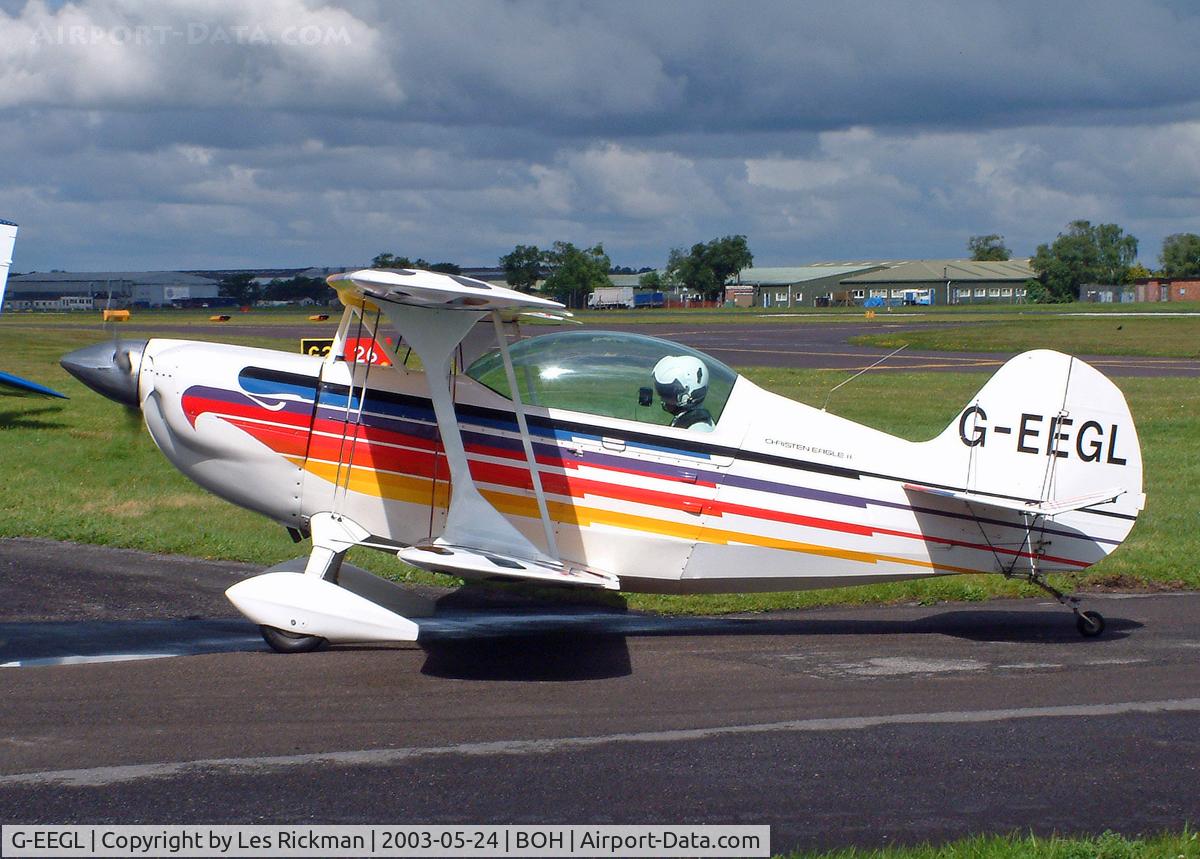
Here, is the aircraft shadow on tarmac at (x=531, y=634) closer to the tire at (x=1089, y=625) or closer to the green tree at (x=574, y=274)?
the tire at (x=1089, y=625)

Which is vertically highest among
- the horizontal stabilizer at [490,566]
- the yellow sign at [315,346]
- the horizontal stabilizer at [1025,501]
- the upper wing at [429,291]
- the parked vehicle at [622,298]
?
the parked vehicle at [622,298]

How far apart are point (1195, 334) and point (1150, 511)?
4098 centimetres

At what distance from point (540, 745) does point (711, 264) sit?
124 m

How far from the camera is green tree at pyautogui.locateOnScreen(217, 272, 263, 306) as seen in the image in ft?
57.9

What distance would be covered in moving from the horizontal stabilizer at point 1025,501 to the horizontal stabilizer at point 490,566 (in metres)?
2.21

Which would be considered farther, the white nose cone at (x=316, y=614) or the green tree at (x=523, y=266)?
the green tree at (x=523, y=266)

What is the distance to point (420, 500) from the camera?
7977 millimetres

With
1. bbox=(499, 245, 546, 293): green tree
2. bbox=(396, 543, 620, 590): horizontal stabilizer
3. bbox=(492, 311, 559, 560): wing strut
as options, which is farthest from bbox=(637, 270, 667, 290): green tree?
bbox=(396, 543, 620, 590): horizontal stabilizer

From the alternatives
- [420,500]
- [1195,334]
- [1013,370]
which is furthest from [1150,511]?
[1195,334]

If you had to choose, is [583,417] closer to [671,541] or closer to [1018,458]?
[671,541]

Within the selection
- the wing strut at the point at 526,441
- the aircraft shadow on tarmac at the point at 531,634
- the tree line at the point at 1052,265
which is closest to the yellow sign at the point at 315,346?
the aircraft shadow on tarmac at the point at 531,634

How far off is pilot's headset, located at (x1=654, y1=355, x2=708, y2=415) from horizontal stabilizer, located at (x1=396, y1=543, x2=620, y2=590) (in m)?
1.23

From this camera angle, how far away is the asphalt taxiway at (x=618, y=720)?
5.04m

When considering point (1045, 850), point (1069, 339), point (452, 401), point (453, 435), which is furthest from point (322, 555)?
point (1069, 339)
